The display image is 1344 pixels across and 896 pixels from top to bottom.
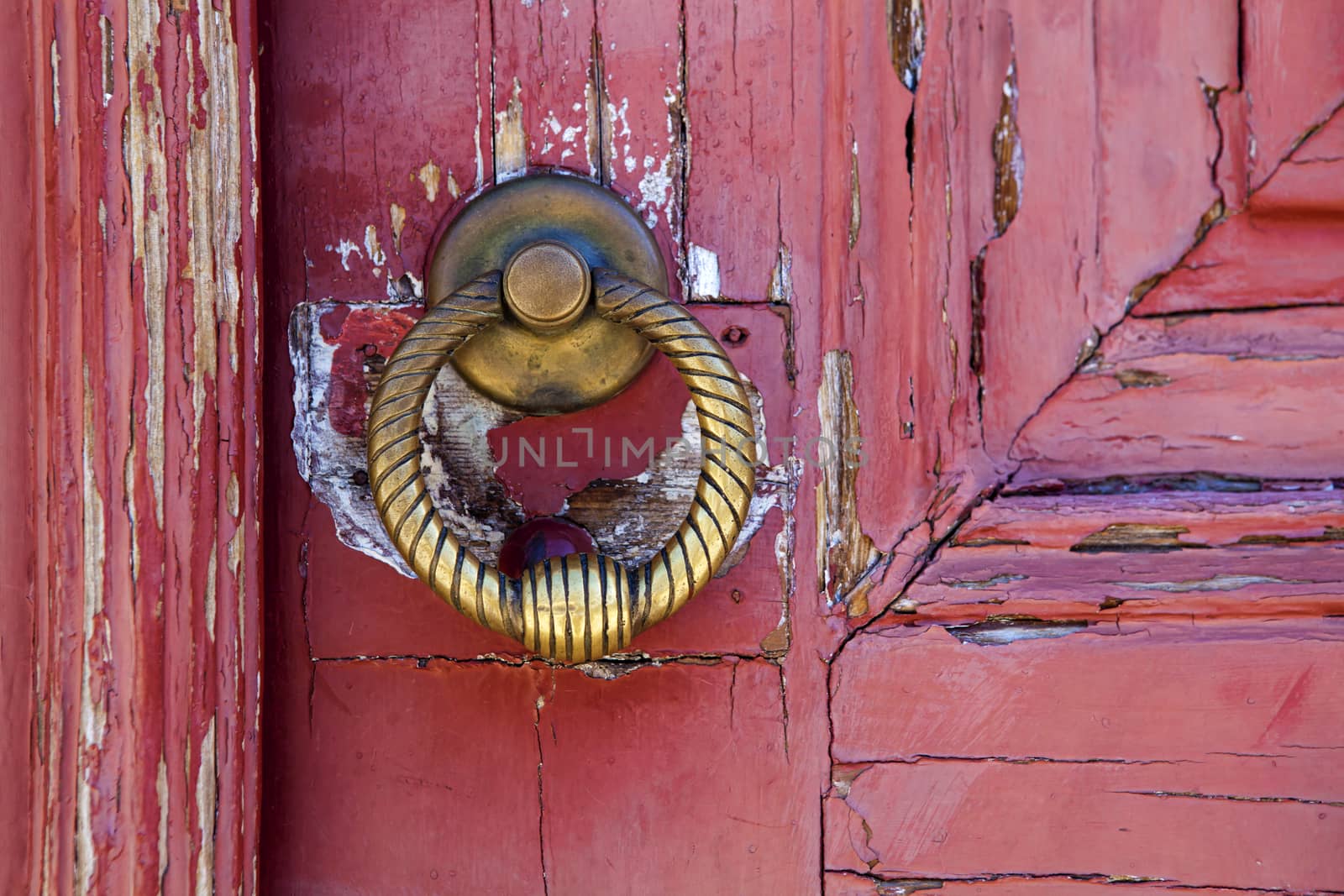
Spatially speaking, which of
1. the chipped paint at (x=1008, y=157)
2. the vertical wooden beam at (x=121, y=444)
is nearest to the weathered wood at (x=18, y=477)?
the vertical wooden beam at (x=121, y=444)

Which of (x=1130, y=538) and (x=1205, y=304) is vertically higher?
(x=1205, y=304)

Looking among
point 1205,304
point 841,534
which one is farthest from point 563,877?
point 1205,304

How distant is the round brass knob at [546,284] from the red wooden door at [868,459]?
0.08m

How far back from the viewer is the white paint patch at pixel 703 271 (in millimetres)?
437

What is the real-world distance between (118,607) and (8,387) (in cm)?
10

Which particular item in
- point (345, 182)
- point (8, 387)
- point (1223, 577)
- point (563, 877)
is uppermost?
point (345, 182)

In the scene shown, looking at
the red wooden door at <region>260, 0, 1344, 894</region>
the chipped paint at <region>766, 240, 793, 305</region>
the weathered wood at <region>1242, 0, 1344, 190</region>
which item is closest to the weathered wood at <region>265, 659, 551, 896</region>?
the red wooden door at <region>260, 0, 1344, 894</region>

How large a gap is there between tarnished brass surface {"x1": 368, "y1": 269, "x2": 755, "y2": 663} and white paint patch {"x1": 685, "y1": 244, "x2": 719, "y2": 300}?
0.07m

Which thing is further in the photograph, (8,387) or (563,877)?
(563,877)

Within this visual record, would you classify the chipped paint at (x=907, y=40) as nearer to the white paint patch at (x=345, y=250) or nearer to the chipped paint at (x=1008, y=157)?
the chipped paint at (x=1008, y=157)

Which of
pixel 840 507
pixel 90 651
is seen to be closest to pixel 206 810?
pixel 90 651

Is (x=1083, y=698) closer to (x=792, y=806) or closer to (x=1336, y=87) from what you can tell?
(x=792, y=806)

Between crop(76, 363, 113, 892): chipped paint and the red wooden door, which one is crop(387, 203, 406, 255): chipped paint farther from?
crop(76, 363, 113, 892): chipped paint

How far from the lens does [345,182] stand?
439 millimetres
